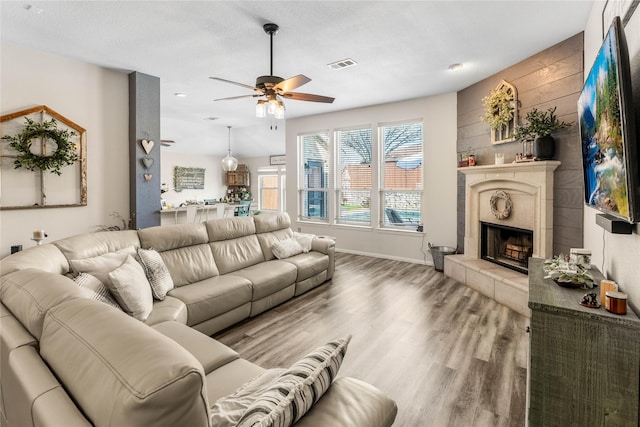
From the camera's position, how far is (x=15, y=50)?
3400mm

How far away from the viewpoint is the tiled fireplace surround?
11.7 ft

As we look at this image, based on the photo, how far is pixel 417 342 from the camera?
2.79m

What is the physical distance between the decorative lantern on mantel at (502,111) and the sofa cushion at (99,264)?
453cm

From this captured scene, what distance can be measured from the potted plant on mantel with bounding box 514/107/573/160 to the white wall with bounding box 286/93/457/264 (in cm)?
159

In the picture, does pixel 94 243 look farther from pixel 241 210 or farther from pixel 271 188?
pixel 271 188

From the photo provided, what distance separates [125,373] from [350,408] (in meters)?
0.70

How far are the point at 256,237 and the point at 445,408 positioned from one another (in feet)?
9.49

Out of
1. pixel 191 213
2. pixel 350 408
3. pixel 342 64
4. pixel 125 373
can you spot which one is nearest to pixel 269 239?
pixel 342 64

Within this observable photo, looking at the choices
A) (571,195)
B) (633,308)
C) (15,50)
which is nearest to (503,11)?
(571,195)

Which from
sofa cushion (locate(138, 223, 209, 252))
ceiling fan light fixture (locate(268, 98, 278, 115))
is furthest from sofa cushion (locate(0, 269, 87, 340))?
ceiling fan light fixture (locate(268, 98, 278, 115))

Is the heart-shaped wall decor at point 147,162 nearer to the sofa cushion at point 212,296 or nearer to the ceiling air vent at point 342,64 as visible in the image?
the sofa cushion at point 212,296

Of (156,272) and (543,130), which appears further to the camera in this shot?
(543,130)

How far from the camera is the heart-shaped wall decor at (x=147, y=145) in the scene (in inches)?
168

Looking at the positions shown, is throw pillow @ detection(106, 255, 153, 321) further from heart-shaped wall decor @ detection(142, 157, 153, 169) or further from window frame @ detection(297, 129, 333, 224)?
window frame @ detection(297, 129, 333, 224)
